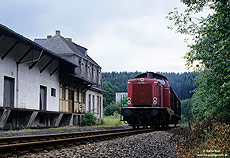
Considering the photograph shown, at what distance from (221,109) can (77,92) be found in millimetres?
22509

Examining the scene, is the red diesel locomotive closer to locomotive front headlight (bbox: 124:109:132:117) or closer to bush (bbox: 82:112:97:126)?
locomotive front headlight (bbox: 124:109:132:117)

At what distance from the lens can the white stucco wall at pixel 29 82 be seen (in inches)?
803

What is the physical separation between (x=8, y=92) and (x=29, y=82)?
269 cm

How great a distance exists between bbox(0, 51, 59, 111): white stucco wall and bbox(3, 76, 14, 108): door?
27 cm

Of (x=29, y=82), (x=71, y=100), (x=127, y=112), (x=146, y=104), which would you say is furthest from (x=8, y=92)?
(x=71, y=100)

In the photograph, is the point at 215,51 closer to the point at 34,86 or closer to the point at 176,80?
the point at 34,86

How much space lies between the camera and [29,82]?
23.1 m

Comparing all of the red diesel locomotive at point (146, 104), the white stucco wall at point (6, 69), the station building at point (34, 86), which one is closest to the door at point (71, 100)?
the station building at point (34, 86)

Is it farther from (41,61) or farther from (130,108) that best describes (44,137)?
(41,61)

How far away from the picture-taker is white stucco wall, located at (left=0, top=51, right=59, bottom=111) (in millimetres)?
20391

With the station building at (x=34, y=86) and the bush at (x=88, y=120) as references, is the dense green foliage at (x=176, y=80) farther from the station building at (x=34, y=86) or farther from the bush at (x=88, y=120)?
the station building at (x=34, y=86)

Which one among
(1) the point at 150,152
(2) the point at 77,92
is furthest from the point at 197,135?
(2) the point at 77,92

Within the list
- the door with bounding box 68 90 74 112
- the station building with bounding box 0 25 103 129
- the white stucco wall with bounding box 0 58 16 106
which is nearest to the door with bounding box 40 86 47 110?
the station building with bounding box 0 25 103 129

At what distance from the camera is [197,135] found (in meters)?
9.40
